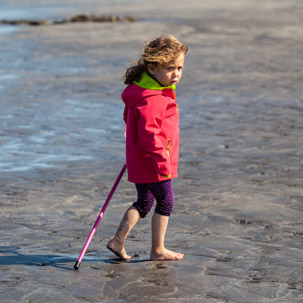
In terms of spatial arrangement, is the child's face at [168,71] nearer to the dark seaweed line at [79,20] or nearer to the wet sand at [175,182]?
the wet sand at [175,182]

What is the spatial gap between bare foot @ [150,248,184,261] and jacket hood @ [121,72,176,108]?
3.14ft

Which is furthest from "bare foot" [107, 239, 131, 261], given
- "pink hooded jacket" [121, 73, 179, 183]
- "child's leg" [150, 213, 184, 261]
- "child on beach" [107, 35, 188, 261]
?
"pink hooded jacket" [121, 73, 179, 183]

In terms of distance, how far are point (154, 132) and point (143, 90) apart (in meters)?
0.29

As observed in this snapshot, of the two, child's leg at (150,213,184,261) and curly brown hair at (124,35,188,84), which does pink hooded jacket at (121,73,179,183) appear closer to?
curly brown hair at (124,35,188,84)

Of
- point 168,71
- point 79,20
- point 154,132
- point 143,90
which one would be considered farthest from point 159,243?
point 79,20

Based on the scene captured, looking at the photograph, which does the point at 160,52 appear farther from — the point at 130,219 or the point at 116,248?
the point at 116,248

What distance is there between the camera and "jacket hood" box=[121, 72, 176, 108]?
4.73 meters

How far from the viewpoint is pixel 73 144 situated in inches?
334

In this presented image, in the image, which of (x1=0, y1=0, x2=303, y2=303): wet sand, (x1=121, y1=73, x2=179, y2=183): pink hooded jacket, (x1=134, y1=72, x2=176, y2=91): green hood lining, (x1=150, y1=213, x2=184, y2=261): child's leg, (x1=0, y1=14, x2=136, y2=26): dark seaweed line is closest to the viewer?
(x1=0, y1=0, x2=303, y2=303): wet sand

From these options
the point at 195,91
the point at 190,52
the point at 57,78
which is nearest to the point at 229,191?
the point at 195,91

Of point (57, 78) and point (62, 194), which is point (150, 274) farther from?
point (57, 78)

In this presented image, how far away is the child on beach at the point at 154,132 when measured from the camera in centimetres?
468

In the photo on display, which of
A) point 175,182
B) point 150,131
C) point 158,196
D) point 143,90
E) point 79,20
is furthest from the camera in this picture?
point 79,20

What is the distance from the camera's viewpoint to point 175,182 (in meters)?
6.91
